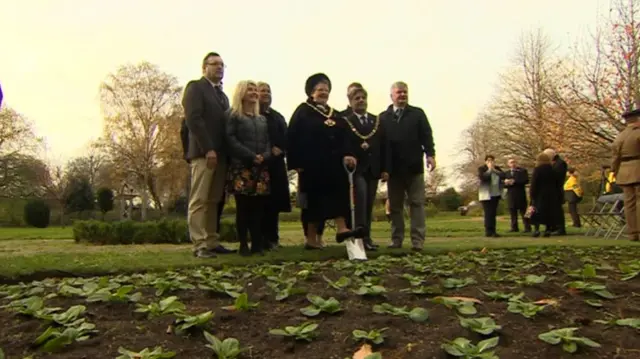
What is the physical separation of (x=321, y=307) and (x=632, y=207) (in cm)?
769

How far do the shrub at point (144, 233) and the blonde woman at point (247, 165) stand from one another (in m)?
5.63

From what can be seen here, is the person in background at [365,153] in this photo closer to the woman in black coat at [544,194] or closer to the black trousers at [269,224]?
the black trousers at [269,224]

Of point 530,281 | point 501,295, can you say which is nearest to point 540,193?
point 530,281

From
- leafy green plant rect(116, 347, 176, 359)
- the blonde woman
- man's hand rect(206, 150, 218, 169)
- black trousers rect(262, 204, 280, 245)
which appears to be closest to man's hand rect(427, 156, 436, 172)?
black trousers rect(262, 204, 280, 245)

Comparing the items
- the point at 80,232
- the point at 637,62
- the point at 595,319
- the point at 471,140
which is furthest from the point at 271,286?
the point at 471,140

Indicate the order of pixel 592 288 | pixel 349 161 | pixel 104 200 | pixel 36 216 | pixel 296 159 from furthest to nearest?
pixel 104 200, pixel 36 216, pixel 296 159, pixel 349 161, pixel 592 288

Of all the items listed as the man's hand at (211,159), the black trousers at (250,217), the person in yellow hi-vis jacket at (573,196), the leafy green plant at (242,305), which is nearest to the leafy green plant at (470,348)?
the leafy green plant at (242,305)

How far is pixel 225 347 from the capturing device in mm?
2189

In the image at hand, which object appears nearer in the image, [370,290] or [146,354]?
[146,354]

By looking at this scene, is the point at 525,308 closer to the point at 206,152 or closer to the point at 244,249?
the point at 244,249

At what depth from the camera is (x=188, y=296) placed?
10.5 ft

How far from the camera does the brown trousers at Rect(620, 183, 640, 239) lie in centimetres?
866

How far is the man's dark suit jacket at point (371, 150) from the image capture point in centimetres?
647

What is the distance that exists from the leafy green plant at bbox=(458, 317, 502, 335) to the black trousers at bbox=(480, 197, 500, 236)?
874 cm
